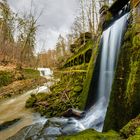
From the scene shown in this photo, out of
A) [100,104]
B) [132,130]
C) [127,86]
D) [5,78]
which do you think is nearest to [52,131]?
[100,104]

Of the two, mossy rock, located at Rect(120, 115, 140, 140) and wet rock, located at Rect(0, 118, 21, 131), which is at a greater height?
mossy rock, located at Rect(120, 115, 140, 140)

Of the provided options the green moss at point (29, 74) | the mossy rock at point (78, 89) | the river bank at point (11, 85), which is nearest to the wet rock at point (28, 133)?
the mossy rock at point (78, 89)

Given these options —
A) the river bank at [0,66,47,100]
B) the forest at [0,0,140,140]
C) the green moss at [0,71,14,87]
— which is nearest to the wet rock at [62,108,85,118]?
the forest at [0,0,140,140]

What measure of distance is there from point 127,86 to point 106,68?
13.7ft

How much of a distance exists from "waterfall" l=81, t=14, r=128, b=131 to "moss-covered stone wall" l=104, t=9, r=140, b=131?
2.05m

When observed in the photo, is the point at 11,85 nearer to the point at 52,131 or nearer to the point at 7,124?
the point at 7,124

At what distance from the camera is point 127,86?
5801 millimetres

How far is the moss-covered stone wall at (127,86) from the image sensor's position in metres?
5.47

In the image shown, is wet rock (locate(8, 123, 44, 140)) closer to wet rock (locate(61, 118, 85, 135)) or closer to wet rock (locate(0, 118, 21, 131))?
wet rock (locate(61, 118, 85, 135))

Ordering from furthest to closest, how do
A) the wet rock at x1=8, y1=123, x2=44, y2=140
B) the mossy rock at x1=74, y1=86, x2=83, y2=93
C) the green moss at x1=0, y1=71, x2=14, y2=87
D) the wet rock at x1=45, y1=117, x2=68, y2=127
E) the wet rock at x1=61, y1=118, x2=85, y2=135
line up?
the green moss at x1=0, y1=71, x2=14, y2=87 → the mossy rock at x1=74, y1=86, x2=83, y2=93 → the wet rock at x1=45, y1=117, x2=68, y2=127 → the wet rock at x1=61, y1=118, x2=85, y2=135 → the wet rock at x1=8, y1=123, x2=44, y2=140

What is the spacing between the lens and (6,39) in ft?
129

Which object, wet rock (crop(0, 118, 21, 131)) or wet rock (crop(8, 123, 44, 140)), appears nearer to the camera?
wet rock (crop(8, 123, 44, 140))

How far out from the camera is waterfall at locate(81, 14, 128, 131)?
850cm

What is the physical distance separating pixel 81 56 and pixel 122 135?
1712 centimetres
